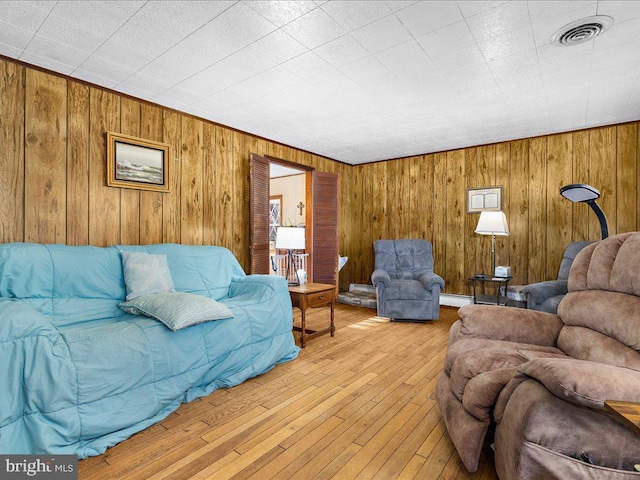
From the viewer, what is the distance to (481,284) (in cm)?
472

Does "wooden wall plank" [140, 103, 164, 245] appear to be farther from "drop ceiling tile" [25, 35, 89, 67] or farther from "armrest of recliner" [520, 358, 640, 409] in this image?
"armrest of recliner" [520, 358, 640, 409]

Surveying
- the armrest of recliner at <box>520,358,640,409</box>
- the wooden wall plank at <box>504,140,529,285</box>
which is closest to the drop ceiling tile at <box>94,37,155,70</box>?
the armrest of recliner at <box>520,358,640,409</box>

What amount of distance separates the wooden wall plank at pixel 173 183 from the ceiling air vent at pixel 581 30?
325 centimetres

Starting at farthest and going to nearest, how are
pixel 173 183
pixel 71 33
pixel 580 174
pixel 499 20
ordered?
pixel 580 174
pixel 173 183
pixel 71 33
pixel 499 20

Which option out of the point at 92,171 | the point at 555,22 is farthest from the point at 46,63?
the point at 555,22

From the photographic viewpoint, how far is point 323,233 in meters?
5.05

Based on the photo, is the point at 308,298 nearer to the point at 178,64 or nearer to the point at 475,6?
the point at 178,64

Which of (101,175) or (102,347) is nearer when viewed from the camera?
(102,347)

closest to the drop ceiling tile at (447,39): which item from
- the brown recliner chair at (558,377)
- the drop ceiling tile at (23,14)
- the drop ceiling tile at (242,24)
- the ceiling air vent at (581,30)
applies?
the ceiling air vent at (581,30)

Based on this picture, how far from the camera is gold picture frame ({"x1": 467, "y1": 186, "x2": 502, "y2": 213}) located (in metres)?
4.62

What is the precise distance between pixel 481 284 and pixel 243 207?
3.42 meters

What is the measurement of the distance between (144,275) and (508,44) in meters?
3.06

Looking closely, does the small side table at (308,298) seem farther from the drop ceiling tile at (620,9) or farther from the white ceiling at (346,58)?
the drop ceiling tile at (620,9)

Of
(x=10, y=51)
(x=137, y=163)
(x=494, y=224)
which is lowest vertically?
(x=494, y=224)
